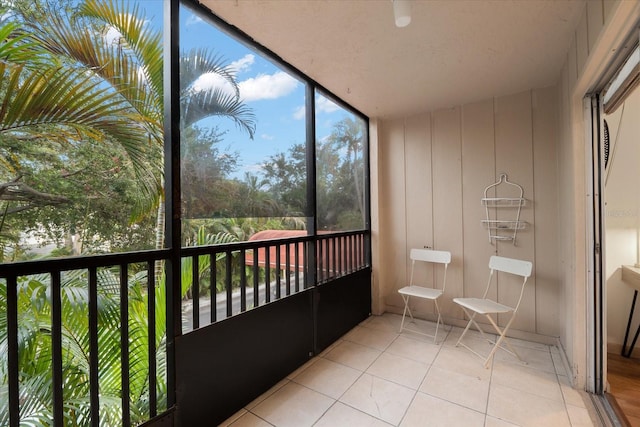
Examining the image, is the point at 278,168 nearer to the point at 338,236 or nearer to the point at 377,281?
the point at 338,236

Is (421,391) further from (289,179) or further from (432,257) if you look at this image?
(289,179)

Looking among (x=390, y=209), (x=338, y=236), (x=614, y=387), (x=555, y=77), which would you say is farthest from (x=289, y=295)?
(x=555, y=77)

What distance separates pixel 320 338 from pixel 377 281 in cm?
113

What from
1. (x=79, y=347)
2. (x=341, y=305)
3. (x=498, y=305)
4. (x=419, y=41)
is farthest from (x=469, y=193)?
(x=79, y=347)

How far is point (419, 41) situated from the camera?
6.12 ft

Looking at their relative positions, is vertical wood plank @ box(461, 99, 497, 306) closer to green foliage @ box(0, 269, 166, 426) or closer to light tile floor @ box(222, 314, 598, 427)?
light tile floor @ box(222, 314, 598, 427)

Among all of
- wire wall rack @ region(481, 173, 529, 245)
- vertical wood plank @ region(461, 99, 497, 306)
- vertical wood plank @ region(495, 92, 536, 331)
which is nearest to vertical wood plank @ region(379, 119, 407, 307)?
vertical wood plank @ region(461, 99, 497, 306)

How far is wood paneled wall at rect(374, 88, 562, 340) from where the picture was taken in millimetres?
2547

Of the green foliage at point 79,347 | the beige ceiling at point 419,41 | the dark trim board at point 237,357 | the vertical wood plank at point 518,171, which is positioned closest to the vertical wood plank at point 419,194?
the beige ceiling at point 419,41

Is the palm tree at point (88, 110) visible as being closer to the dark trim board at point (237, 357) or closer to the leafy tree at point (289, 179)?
the dark trim board at point (237, 357)

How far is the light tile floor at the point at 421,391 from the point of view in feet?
5.38

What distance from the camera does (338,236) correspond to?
9.08 ft

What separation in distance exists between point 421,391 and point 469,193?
1.95 m

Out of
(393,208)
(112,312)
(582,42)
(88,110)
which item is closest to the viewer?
(88,110)
